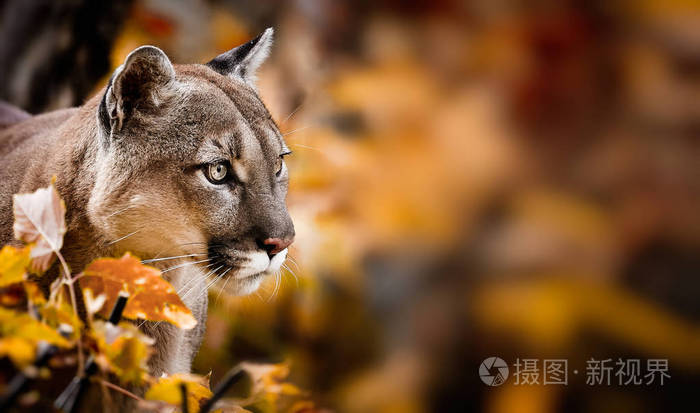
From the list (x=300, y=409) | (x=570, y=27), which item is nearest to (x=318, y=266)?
(x=300, y=409)

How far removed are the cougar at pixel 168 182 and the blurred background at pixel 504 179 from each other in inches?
14.8

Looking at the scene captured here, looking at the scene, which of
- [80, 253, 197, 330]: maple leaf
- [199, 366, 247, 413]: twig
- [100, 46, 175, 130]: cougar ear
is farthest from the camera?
[100, 46, 175, 130]: cougar ear

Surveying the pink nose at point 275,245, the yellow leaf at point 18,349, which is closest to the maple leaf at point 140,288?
the yellow leaf at point 18,349

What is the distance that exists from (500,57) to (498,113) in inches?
6.8

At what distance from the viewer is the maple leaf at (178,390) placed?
1.35m

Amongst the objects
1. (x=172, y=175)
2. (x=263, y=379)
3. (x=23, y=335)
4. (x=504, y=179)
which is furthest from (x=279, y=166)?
(x=23, y=335)

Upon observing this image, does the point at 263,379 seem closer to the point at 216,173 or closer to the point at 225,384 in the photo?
the point at 225,384

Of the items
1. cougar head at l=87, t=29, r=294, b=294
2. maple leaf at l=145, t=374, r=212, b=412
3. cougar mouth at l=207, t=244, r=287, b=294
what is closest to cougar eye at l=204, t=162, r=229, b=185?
cougar head at l=87, t=29, r=294, b=294

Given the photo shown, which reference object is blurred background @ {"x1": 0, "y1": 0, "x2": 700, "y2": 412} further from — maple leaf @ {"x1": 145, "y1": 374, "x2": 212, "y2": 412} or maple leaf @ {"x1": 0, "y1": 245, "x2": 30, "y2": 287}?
maple leaf @ {"x1": 0, "y1": 245, "x2": 30, "y2": 287}

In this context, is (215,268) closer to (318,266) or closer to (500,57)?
(500,57)

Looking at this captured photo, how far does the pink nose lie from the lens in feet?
6.47

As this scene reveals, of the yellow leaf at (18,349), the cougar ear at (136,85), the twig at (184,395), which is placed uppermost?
the cougar ear at (136,85)

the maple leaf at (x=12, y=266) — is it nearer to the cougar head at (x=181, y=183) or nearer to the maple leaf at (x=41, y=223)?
the maple leaf at (x=41, y=223)

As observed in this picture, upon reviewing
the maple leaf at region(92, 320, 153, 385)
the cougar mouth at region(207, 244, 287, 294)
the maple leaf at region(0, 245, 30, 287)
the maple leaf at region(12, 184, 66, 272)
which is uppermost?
the cougar mouth at region(207, 244, 287, 294)
